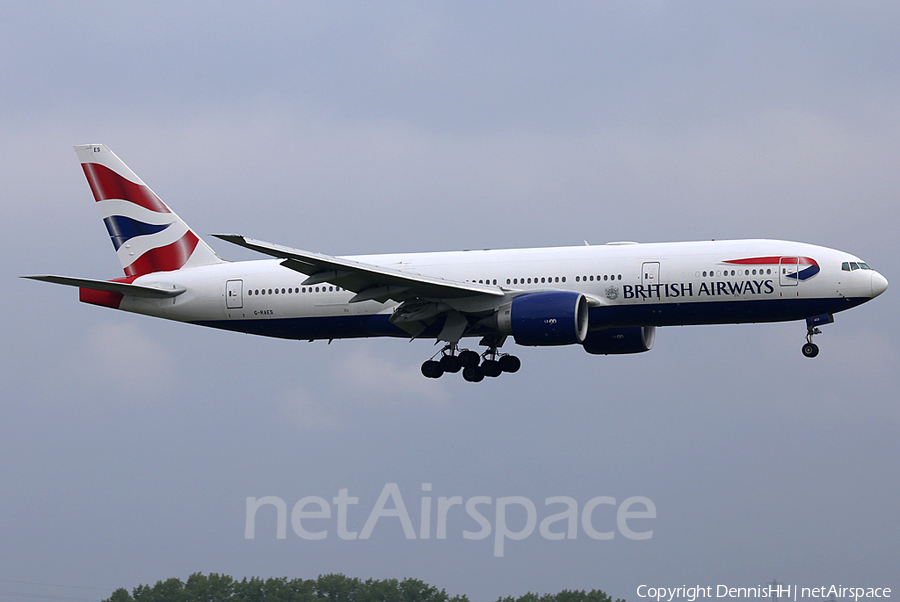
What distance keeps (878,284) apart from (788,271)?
2944mm

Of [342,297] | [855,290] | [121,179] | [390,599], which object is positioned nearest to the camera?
[855,290]

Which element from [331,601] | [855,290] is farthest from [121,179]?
Result: [331,601]

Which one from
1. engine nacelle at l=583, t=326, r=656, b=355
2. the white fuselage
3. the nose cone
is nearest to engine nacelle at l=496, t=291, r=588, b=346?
the white fuselage

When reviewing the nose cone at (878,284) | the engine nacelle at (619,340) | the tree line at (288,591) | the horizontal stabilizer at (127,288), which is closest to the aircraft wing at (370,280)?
the engine nacelle at (619,340)

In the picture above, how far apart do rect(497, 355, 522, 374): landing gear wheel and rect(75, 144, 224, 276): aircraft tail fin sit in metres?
11.9

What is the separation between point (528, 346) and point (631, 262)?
14.5 ft

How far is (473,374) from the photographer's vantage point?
140 feet

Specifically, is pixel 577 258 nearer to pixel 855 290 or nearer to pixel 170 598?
pixel 855 290

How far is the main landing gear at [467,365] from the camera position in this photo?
42.6 meters

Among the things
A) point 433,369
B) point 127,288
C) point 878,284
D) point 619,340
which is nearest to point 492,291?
point 433,369

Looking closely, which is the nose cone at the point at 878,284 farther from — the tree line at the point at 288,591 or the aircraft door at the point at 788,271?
the tree line at the point at 288,591

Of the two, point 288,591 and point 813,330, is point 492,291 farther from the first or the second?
point 288,591

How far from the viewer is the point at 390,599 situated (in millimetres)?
75062

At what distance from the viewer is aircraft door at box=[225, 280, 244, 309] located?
43625 mm
